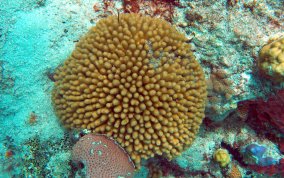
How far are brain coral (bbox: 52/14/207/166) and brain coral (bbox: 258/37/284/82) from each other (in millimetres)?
878

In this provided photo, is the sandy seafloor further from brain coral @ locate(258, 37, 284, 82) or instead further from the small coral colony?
the small coral colony

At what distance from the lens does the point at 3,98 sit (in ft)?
12.0

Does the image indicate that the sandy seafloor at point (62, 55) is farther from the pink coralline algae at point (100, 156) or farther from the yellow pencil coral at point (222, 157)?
the pink coralline algae at point (100, 156)

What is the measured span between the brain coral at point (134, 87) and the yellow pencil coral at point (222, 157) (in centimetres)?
101

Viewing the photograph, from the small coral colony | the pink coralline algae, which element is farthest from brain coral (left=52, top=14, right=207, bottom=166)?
the pink coralline algae

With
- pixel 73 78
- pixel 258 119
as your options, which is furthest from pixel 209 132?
pixel 73 78

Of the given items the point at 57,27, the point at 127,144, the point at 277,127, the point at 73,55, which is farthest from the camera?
the point at 277,127

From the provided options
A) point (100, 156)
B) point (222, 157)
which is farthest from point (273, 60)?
point (100, 156)

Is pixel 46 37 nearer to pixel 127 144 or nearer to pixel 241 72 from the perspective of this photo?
pixel 127 144

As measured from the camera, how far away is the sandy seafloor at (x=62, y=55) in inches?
132

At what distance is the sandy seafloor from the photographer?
336cm

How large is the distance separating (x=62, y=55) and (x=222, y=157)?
9.49ft

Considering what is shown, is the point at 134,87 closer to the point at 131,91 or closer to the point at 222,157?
the point at 131,91

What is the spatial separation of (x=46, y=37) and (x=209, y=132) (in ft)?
9.53
